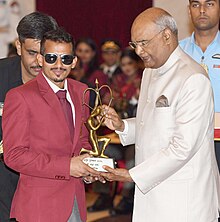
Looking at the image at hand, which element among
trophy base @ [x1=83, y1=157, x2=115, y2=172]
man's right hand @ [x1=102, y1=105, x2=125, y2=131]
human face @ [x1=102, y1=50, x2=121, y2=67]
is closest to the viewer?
trophy base @ [x1=83, y1=157, x2=115, y2=172]

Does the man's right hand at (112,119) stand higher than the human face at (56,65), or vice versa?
the human face at (56,65)

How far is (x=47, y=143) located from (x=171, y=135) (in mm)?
625

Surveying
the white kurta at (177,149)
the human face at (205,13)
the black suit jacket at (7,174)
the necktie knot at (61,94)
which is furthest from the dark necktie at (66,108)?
the human face at (205,13)

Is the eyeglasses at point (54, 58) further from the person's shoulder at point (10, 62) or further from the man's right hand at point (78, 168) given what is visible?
the person's shoulder at point (10, 62)

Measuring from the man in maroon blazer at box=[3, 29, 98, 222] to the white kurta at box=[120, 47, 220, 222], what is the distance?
32 cm

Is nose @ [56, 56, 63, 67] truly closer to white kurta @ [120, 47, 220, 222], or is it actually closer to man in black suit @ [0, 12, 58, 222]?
man in black suit @ [0, 12, 58, 222]

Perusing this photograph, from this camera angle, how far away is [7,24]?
1061 cm

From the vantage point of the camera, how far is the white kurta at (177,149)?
3.54 m

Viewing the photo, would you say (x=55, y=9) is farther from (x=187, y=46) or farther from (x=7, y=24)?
(x=187, y=46)

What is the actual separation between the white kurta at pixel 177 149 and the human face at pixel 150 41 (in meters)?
0.07

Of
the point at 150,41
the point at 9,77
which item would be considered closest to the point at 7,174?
the point at 9,77

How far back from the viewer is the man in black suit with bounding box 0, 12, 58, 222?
13.1 feet

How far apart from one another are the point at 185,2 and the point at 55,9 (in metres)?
1.97

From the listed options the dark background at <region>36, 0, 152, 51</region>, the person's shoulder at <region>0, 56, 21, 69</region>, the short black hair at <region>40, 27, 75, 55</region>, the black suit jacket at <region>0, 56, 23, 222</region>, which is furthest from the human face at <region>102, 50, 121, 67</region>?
the short black hair at <region>40, 27, 75, 55</region>
